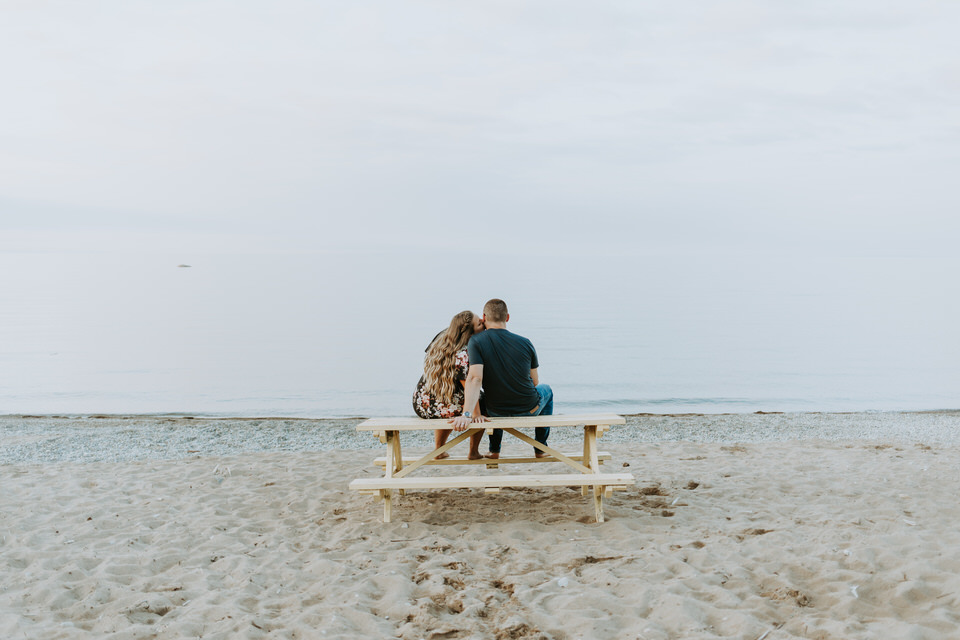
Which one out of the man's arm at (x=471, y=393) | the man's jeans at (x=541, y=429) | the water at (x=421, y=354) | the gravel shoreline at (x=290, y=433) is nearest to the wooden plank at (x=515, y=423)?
the man's arm at (x=471, y=393)

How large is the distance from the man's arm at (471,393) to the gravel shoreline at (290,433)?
456cm

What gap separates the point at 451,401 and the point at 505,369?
1.78 feet

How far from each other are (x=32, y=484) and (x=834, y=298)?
57373 mm

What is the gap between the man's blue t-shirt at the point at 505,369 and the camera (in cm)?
565

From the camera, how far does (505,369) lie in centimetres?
573

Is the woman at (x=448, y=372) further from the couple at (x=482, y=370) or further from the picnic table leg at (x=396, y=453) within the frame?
the picnic table leg at (x=396, y=453)

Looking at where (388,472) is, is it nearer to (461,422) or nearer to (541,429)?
(461,422)

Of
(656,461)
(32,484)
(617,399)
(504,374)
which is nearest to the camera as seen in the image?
(504,374)

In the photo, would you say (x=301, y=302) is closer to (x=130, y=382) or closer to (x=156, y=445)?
(x=130, y=382)

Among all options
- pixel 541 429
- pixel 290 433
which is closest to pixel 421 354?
pixel 290 433

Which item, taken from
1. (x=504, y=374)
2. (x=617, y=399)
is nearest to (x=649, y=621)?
(x=504, y=374)

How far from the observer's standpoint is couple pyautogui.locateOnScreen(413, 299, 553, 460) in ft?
18.5

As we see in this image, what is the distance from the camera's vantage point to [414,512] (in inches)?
230

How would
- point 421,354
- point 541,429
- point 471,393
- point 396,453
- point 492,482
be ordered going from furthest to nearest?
point 421,354 → point 541,429 → point 396,453 → point 471,393 → point 492,482
